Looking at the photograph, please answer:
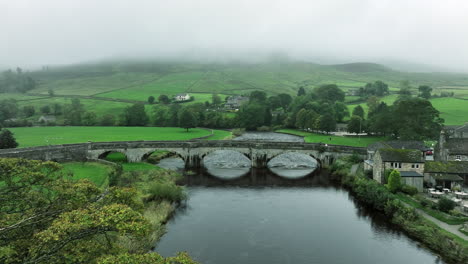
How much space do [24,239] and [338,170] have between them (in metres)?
58.7

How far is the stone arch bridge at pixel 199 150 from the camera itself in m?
72.5

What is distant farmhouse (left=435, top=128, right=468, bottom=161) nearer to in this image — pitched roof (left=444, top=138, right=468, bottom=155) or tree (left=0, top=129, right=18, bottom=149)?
pitched roof (left=444, top=138, right=468, bottom=155)

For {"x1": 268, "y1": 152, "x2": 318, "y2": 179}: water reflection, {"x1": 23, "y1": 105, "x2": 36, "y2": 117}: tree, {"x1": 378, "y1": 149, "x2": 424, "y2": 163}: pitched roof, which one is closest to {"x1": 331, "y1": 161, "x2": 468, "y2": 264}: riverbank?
{"x1": 378, "y1": 149, "x2": 424, "y2": 163}: pitched roof

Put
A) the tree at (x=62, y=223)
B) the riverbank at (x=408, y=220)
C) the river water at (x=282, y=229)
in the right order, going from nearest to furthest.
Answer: the tree at (x=62, y=223), the riverbank at (x=408, y=220), the river water at (x=282, y=229)

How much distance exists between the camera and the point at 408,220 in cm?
4300

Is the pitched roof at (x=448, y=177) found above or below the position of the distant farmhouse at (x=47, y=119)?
above

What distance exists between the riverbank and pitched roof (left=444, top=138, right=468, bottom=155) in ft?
→ 62.0

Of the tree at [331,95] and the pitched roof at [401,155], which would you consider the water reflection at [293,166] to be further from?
the tree at [331,95]

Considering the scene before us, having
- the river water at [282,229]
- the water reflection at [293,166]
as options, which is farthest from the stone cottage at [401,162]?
the water reflection at [293,166]

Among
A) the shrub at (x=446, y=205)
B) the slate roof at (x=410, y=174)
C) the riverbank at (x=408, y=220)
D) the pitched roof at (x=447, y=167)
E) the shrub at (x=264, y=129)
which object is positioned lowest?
the shrub at (x=264, y=129)

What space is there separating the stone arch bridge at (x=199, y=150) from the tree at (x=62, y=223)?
49.3 meters

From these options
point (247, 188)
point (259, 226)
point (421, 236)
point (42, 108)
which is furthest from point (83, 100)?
point (421, 236)

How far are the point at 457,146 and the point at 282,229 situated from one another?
4344 centimetres

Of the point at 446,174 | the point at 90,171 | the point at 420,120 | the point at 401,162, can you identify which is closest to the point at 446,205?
the point at 401,162
